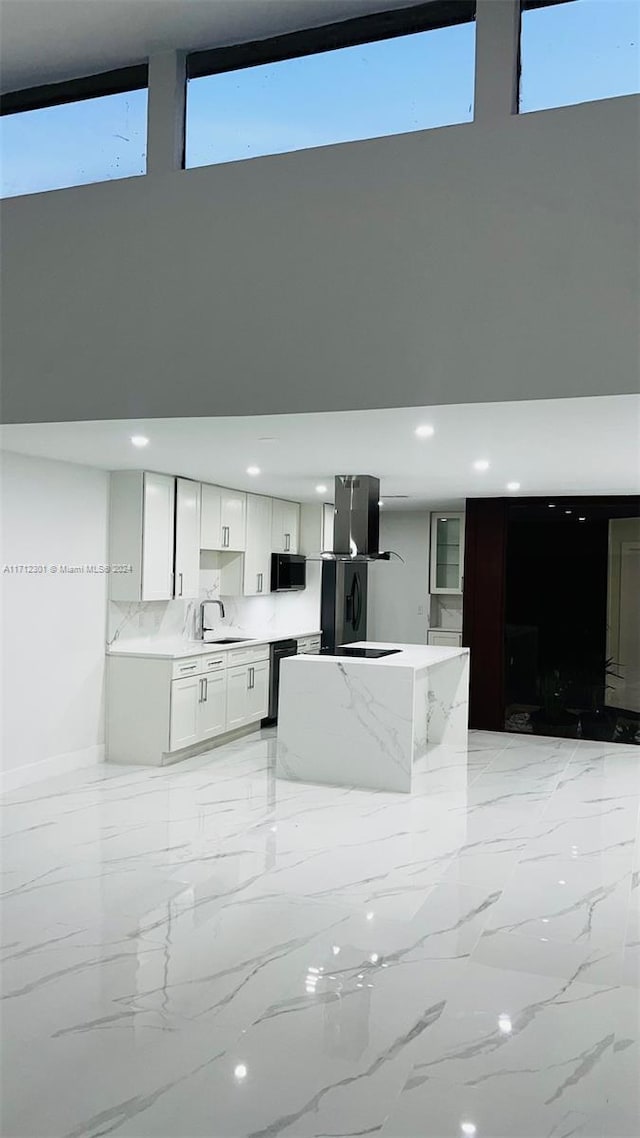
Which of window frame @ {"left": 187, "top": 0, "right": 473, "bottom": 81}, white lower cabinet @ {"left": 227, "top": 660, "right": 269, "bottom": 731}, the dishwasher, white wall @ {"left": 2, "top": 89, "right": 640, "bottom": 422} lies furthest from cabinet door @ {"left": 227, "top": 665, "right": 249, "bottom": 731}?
window frame @ {"left": 187, "top": 0, "right": 473, "bottom": 81}

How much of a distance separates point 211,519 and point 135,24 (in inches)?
160

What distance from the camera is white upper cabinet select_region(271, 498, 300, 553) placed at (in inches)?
350

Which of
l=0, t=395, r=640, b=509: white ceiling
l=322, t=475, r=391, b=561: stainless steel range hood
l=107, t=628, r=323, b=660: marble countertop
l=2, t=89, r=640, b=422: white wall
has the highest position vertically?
l=2, t=89, r=640, b=422: white wall

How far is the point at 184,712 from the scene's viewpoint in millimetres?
6621

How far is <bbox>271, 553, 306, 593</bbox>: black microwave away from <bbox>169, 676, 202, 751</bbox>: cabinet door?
2.21 meters

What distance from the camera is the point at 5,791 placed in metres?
5.64

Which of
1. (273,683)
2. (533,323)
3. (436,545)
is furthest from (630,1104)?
(436,545)

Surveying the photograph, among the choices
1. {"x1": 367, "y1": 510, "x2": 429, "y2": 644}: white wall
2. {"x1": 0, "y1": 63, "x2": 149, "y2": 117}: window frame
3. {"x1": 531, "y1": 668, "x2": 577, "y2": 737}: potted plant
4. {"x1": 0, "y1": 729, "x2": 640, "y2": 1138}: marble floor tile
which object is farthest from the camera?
{"x1": 367, "y1": 510, "x2": 429, "y2": 644}: white wall

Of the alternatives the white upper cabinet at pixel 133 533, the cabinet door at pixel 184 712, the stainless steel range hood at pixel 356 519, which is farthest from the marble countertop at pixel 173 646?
the stainless steel range hood at pixel 356 519

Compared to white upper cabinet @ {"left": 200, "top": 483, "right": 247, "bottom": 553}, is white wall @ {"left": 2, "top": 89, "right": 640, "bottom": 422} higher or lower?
higher

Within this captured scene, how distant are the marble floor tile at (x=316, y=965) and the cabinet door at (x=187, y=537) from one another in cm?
205

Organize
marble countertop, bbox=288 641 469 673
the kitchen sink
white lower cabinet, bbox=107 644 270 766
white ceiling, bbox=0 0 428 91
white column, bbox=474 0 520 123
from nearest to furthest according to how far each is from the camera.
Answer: white column, bbox=474 0 520 123 < white ceiling, bbox=0 0 428 91 < marble countertop, bbox=288 641 469 673 < white lower cabinet, bbox=107 644 270 766 < the kitchen sink

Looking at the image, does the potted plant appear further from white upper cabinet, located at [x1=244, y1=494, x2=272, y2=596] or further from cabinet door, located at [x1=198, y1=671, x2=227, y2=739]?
cabinet door, located at [x1=198, y1=671, x2=227, y2=739]

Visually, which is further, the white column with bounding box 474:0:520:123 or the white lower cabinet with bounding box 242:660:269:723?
the white lower cabinet with bounding box 242:660:269:723
